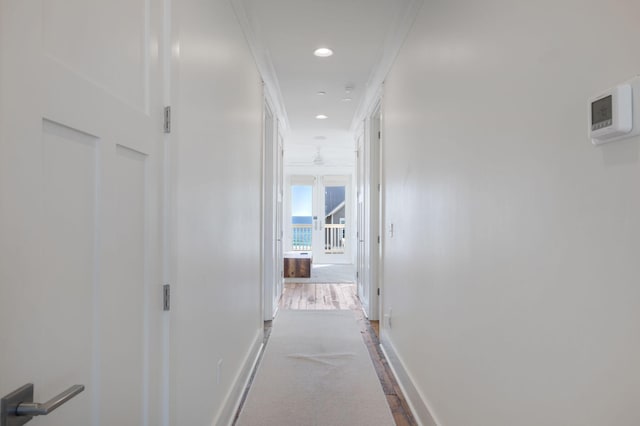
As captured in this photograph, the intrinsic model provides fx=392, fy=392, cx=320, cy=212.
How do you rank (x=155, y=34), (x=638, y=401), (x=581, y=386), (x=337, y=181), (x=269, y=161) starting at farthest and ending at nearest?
(x=337, y=181), (x=269, y=161), (x=155, y=34), (x=581, y=386), (x=638, y=401)

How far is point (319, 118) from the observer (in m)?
5.59

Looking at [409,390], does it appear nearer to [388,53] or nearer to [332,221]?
[388,53]

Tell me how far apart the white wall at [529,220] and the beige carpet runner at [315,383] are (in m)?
0.56

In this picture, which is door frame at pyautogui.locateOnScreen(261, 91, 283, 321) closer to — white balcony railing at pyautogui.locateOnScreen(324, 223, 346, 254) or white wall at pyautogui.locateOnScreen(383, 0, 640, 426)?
white wall at pyautogui.locateOnScreen(383, 0, 640, 426)

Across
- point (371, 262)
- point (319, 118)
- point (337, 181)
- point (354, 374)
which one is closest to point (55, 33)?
point (354, 374)

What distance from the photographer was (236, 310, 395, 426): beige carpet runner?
2383 mm

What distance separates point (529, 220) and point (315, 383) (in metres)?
2.21

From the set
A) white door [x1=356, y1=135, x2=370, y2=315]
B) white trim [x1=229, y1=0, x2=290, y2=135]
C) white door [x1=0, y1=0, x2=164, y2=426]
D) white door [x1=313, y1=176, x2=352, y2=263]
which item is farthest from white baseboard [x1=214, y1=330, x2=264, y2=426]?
white door [x1=313, y1=176, x2=352, y2=263]

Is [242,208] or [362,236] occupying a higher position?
[242,208]

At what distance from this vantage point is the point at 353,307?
5293mm

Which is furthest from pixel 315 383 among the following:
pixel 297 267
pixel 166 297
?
pixel 297 267

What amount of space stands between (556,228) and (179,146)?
1252 mm

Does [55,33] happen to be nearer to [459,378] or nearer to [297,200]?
[459,378]

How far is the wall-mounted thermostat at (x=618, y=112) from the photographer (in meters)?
0.74
